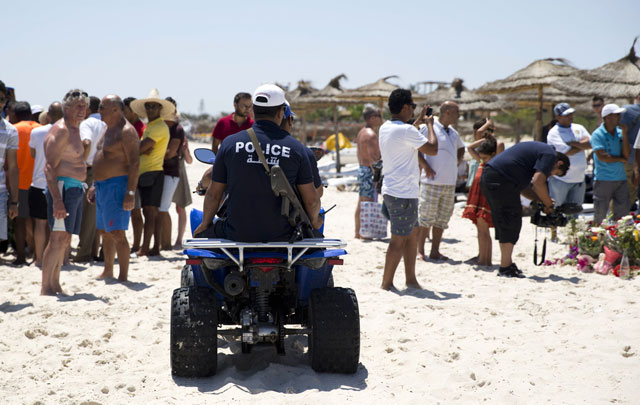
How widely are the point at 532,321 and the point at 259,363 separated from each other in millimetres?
2394

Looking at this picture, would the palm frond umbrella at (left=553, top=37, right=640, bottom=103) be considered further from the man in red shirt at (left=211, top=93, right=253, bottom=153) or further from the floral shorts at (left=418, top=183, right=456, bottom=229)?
the man in red shirt at (left=211, top=93, right=253, bottom=153)

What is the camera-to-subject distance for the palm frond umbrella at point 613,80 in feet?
43.2

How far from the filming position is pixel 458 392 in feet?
12.5

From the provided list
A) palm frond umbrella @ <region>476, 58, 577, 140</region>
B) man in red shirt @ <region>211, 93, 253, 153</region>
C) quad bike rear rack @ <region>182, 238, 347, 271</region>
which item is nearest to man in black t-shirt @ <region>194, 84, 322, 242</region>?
quad bike rear rack @ <region>182, 238, 347, 271</region>

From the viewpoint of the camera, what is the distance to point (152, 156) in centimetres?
801

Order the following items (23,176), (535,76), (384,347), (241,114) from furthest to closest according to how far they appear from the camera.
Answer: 1. (535,76)
2. (23,176)
3. (241,114)
4. (384,347)

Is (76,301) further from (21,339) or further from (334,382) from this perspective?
(334,382)

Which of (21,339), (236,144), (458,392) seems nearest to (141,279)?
(21,339)

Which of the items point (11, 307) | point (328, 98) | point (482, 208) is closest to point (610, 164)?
point (482, 208)

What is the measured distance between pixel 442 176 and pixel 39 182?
15.1ft

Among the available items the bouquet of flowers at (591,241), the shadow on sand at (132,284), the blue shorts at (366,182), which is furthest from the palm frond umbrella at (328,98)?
the shadow on sand at (132,284)

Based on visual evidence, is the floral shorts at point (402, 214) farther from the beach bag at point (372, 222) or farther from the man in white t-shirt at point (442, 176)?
the beach bag at point (372, 222)

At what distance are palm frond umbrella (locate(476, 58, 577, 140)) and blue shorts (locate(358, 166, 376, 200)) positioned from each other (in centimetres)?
804

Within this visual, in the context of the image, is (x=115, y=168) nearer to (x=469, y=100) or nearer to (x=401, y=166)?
(x=401, y=166)
